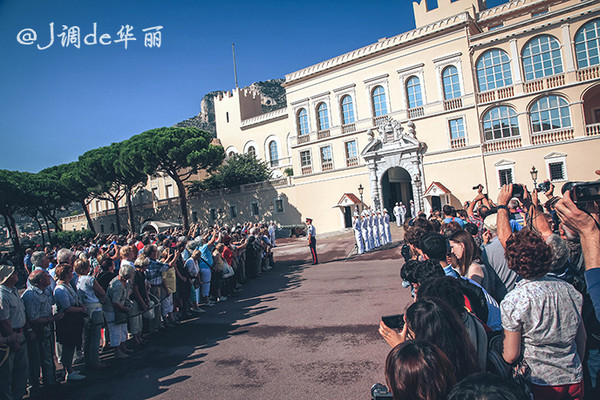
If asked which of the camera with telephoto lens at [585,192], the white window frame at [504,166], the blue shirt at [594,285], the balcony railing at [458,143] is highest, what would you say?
the balcony railing at [458,143]

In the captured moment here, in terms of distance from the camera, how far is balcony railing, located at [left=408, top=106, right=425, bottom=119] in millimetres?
27317

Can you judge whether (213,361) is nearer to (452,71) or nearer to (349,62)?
(452,71)

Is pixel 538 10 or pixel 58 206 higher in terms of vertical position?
pixel 538 10

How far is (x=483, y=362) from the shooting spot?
246 centimetres

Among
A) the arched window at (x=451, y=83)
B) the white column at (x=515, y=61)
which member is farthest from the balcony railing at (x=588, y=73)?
the arched window at (x=451, y=83)

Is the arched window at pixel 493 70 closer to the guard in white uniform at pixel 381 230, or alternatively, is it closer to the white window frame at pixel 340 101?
the white window frame at pixel 340 101

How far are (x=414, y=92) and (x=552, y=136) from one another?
31.9ft

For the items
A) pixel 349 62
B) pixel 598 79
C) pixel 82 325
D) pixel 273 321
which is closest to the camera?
pixel 82 325

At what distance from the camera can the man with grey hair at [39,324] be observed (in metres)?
5.34

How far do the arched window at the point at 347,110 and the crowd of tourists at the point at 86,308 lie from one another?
23.5 metres

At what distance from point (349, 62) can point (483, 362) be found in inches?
1216

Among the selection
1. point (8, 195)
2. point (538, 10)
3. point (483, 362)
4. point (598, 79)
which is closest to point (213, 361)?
point (483, 362)

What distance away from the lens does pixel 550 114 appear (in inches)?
906

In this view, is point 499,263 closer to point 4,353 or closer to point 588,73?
point 4,353
